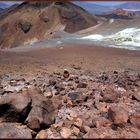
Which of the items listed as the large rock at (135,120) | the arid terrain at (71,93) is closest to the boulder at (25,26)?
the arid terrain at (71,93)

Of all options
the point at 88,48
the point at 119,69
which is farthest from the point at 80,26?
the point at 119,69

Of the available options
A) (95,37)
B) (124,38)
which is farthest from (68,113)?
(95,37)

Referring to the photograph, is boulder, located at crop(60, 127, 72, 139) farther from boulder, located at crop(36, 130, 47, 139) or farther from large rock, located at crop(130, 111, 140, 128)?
large rock, located at crop(130, 111, 140, 128)

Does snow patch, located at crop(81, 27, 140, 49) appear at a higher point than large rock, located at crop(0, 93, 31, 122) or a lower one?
lower

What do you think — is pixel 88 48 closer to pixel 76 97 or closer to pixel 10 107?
pixel 76 97

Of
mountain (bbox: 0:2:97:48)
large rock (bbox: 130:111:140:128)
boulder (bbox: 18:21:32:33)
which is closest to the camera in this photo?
large rock (bbox: 130:111:140:128)

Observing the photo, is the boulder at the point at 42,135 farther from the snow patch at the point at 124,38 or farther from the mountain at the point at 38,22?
the mountain at the point at 38,22

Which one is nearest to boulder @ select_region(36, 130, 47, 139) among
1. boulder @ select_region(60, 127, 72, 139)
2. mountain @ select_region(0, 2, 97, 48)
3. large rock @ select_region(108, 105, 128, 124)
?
boulder @ select_region(60, 127, 72, 139)

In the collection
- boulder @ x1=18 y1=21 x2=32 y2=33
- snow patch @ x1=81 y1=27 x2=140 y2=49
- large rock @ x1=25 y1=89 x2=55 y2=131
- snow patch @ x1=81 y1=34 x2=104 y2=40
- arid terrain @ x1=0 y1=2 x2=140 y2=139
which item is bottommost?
boulder @ x1=18 y1=21 x2=32 y2=33

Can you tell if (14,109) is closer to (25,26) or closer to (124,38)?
(124,38)
